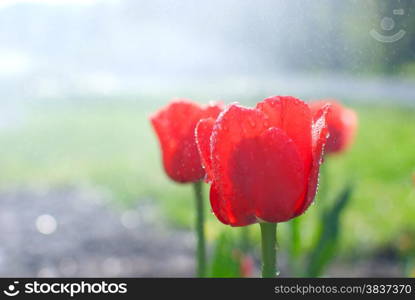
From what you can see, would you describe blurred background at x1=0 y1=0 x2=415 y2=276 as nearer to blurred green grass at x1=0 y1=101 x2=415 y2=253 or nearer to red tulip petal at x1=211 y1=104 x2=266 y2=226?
blurred green grass at x1=0 y1=101 x2=415 y2=253

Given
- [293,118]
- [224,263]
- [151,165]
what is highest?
[151,165]

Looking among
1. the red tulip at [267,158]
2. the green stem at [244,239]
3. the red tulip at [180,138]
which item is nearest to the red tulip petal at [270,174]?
the red tulip at [267,158]

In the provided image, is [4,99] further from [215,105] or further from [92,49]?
[215,105]

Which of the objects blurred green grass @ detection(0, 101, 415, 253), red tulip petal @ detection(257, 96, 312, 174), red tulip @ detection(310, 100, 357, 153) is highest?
blurred green grass @ detection(0, 101, 415, 253)

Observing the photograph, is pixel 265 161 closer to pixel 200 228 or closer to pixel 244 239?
pixel 200 228

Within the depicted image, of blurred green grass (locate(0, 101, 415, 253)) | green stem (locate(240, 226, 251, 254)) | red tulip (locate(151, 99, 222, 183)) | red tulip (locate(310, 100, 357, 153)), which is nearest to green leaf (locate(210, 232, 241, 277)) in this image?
red tulip (locate(151, 99, 222, 183))

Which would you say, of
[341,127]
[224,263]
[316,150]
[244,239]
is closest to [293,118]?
[316,150]

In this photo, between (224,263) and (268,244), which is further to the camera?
(224,263)

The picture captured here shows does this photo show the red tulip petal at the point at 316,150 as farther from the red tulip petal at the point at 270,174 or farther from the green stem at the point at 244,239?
the green stem at the point at 244,239
